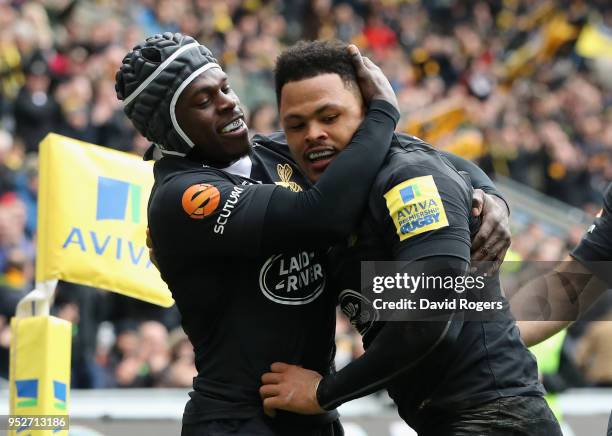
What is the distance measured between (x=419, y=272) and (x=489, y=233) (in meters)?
0.41

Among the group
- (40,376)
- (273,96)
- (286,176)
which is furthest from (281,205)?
(273,96)

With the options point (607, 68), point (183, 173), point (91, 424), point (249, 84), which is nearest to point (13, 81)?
point (249, 84)

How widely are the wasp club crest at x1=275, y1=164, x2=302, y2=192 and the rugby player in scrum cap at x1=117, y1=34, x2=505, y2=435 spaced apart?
1 cm

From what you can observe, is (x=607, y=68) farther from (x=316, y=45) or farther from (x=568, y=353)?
(x=316, y=45)

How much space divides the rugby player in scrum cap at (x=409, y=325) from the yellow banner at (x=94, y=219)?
1.57 m

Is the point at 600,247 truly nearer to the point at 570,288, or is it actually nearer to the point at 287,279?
the point at 570,288

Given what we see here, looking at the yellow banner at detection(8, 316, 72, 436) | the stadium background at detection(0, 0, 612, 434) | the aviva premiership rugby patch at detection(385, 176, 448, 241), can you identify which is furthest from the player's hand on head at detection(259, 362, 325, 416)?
the stadium background at detection(0, 0, 612, 434)

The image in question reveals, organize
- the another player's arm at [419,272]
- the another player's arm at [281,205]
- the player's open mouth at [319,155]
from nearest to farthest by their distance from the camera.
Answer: the another player's arm at [419,272], the another player's arm at [281,205], the player's open mouth at [319,155]

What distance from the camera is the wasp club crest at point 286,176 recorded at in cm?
394

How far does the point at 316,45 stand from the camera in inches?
145

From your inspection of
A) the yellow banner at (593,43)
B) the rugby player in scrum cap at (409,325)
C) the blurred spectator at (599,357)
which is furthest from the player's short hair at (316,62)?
the yellow banner at (593,43)

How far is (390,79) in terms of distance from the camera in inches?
641

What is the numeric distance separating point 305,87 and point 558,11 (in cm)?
1688

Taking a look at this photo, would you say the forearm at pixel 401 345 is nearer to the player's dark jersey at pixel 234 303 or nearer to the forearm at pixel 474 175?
the player's dark jersey at pixel 234 303
